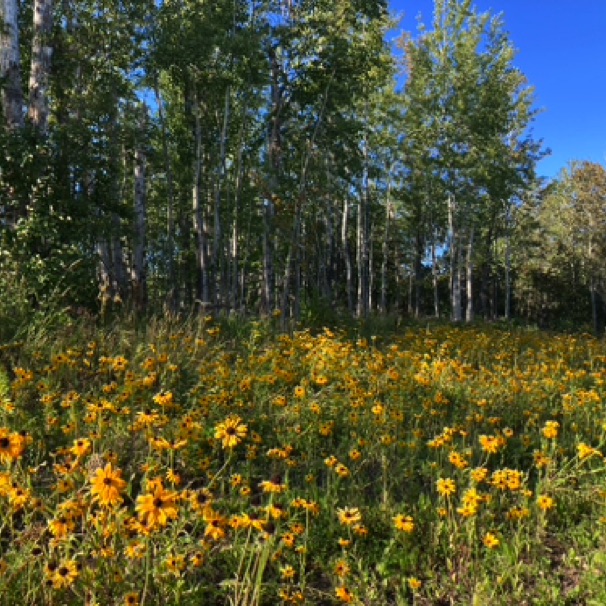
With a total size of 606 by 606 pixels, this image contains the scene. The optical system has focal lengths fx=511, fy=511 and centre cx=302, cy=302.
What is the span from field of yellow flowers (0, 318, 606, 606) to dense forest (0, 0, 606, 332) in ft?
7.12

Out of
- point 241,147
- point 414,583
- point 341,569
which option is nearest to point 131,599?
point 341,569

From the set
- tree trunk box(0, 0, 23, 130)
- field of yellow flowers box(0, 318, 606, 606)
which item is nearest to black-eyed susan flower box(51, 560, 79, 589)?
field of yellow flowers box(0, 318, 606, 606)

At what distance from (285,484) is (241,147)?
40.2 feet

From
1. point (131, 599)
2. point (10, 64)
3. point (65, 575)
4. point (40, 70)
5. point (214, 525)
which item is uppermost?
point (40, 70)

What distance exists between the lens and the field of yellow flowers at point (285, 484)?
1884 millimetres

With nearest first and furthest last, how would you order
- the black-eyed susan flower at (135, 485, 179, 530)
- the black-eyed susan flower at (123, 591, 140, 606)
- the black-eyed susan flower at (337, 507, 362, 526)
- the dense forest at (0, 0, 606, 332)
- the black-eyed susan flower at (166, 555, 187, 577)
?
the black-eyed susan flower at (135, 485, 179, 530)
the black-eyed susan flower at (123, 591, 140, 606)
the black-eyed susan flower at (166, 555, 187, 577)
the black-eyed susan flower at (337, 507, 362, 526)
the dense forest at (0, 0, 606, 332)

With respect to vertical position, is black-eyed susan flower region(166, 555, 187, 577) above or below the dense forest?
below

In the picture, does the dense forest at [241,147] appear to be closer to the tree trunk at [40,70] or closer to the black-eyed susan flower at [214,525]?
the tree trunk at [40,70]

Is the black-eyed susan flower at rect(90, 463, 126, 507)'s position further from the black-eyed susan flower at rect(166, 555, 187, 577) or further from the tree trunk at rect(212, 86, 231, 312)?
the tree trunk at rect(212, 86, 231, 312)

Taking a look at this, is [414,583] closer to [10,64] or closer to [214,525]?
[214,525]

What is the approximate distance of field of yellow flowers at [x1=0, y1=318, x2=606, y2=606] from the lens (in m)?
1.88

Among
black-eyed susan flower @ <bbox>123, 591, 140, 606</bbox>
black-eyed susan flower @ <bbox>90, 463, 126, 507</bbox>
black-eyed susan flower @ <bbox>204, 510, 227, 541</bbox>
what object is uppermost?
black-eyed susan flower @ <bbox>90, 463, 126, 507</bbox>

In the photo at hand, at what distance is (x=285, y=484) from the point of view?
2.23m

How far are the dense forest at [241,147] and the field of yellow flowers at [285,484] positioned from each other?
2.17 metres
